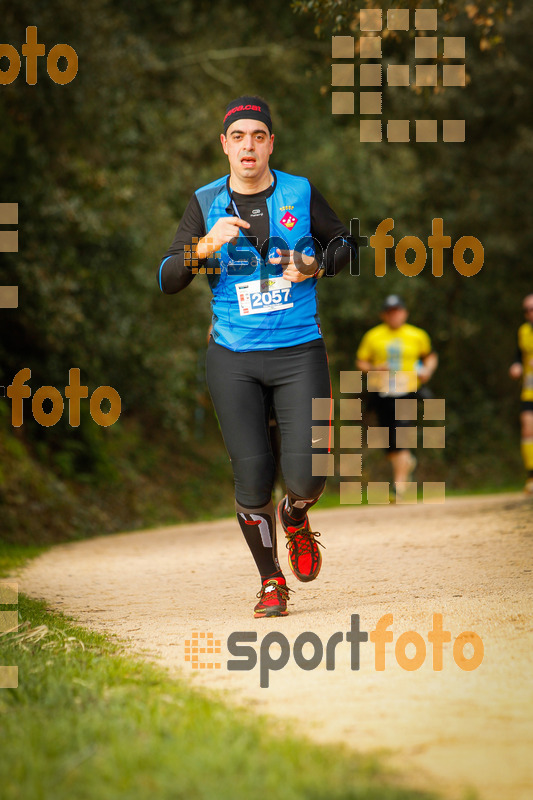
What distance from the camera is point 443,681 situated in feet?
12.3

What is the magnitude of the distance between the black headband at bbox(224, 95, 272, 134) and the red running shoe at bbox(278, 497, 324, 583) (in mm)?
1993

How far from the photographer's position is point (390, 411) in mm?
12547

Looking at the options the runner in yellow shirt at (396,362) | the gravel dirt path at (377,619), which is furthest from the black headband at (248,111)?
the runner in yellow shirt at (396,362)

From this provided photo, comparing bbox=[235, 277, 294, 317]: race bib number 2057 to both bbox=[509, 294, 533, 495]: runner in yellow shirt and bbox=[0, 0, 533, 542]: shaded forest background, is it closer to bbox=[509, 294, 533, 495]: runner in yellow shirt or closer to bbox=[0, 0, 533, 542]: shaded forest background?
bbox=[0, 0, 533, 542]: shaded forest background

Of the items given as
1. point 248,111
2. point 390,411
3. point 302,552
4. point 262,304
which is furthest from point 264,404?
point 390,411

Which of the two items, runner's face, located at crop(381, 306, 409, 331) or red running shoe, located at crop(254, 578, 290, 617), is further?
runner's face, located at crop(381, 306, 409, 331)

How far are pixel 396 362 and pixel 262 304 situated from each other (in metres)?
7.45

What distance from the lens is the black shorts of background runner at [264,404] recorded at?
5156 millimetres

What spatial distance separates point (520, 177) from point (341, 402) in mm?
6618

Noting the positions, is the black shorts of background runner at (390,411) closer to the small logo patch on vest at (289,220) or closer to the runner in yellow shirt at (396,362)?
the runner in yellow shirt at (396,362)

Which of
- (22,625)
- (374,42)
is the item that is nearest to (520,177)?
(374,42)

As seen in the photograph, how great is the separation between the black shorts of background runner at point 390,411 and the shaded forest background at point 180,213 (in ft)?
11.5

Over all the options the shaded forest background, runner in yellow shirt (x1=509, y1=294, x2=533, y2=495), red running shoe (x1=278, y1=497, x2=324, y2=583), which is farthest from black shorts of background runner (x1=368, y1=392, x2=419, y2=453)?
red running shoe (x1=278, y1=497, x2=324, y2=583)

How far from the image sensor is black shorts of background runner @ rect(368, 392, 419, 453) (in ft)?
40.8
